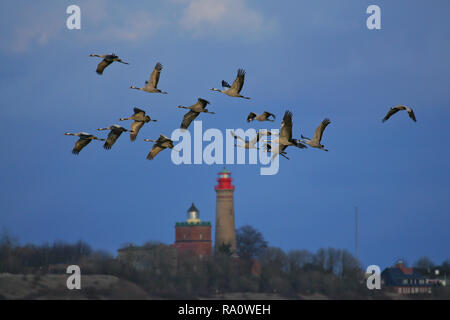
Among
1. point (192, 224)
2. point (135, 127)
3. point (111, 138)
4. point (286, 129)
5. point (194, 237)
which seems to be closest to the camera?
point (286, 129)

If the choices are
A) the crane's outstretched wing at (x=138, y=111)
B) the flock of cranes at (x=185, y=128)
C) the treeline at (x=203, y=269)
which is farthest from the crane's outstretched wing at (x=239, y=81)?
the treeline at (x=203, y=269)

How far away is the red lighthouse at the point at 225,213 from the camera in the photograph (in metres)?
167

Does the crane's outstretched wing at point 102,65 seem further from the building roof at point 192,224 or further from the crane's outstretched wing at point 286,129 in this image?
the building roof at point 192,224

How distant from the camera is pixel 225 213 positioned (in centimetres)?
17125

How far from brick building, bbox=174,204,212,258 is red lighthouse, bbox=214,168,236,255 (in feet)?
7.43

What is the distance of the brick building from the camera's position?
167 metres

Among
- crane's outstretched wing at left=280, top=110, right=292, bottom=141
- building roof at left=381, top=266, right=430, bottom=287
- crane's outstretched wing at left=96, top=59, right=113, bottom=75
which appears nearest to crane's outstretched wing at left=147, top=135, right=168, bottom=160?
crane's outstretched wing at left=96, top=59, right=113, bottom=75

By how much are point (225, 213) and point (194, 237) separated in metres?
7.29

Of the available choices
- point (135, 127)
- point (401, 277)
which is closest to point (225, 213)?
point (401, 277)

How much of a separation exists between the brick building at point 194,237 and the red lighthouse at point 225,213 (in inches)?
89.1

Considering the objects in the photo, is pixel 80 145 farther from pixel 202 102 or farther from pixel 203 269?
pixel 203 269

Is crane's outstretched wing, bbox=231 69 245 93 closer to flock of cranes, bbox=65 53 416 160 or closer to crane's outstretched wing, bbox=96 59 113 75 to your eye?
flock of cranes, bbox=65 53 416 160

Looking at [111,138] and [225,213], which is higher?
[225,213]
